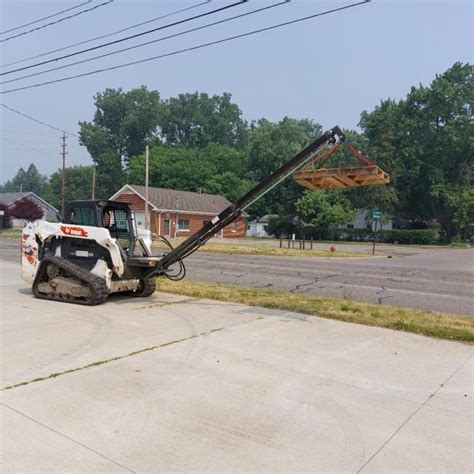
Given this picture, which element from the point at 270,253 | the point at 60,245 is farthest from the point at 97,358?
the point at 270,253

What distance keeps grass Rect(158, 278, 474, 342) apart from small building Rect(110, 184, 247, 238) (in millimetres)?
33599

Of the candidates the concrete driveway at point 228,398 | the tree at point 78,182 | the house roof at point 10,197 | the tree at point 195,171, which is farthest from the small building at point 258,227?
the concrete driveway at point 228,398

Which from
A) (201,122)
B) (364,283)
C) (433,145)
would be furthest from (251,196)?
(201,122)

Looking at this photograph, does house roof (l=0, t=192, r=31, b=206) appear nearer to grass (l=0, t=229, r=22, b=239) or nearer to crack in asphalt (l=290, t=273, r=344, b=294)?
grass (l=0, t=229, r=22, b=239)

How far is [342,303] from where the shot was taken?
9516 mm

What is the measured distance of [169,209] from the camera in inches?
1850

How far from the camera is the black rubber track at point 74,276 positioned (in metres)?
8.46

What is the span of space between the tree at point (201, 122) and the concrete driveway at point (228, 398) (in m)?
95.2

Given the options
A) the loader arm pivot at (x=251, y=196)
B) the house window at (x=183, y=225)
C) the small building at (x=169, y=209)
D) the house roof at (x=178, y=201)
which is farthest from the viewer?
the house window at (x=183, y=225)

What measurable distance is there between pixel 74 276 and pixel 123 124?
89.8 meters

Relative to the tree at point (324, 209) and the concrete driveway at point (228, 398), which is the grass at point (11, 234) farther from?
the concrete driveway at point (228, 398)

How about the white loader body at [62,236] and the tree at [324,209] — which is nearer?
the white loader body at [62,236]

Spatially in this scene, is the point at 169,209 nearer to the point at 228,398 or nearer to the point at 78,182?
the point at 228,398

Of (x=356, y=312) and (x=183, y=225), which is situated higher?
(x=183, y=225)
